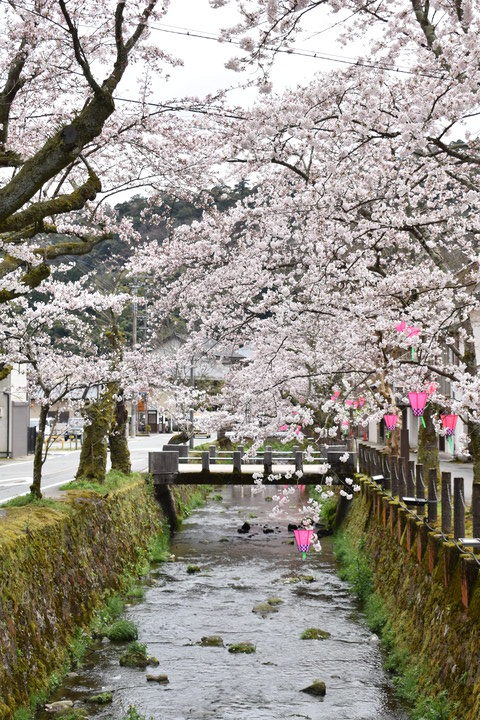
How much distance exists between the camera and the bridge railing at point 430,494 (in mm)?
10820

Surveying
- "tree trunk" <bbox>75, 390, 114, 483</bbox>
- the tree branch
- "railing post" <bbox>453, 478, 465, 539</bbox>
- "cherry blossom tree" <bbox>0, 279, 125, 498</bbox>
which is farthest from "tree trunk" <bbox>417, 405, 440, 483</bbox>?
the tree branch

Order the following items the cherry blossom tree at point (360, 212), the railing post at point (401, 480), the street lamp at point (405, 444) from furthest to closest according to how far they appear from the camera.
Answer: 1. the street lamp at point (405, 444)
2. the railing post at point (401, 480)
3. the cherry blossom tree at point (360, 212)

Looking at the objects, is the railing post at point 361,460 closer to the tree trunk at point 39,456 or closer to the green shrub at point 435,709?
the tree trunk at point 39,456

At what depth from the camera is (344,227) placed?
11.4m

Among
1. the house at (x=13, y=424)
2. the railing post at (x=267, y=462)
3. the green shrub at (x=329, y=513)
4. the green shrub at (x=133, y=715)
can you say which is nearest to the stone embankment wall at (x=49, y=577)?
the green shrub at (x=133, y=715)

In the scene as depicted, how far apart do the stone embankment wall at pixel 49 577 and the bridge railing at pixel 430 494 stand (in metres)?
5.88

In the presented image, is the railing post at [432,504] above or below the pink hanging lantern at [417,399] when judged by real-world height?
below

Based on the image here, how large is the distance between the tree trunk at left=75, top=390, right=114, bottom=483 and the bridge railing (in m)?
6.74

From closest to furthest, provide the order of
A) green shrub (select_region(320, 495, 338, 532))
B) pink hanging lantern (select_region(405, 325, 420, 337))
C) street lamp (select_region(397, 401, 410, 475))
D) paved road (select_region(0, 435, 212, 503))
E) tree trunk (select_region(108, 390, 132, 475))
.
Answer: pink hanging lantern (select_region(405, 325, 420, 337))
street lamp (select_region(397, 401, 410, 475))
paved road (select_region(0, 435, 212, 503))
tree trunk (select_region(108, 390, 132, 475))
green shrub (select_region(320, 495, 338, 532))

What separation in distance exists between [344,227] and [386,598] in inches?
327

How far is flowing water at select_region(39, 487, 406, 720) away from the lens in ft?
39.8

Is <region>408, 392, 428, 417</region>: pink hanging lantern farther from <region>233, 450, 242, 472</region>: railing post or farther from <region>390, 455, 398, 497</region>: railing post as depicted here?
→ <region>233, 450, 242, 472</region>: railing post

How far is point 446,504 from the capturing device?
11.6 m

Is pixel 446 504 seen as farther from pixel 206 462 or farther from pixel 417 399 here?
pixel 206 462
